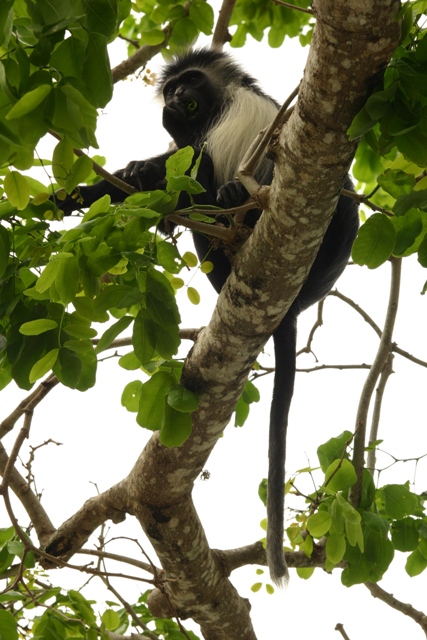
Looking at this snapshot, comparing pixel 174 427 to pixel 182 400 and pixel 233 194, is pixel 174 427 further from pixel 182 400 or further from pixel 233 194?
pixel 233 194

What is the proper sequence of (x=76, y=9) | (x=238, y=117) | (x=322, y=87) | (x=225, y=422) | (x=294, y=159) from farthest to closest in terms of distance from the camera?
1. (x=238, y=117)
2. (x=225, y=422)
3. (x=294, y=159)
4. (x=322, y=87)
5. (x=76, y=9)

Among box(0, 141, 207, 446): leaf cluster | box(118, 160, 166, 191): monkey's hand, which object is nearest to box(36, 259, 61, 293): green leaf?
box(0, 141, 207, 446): leaf cluster

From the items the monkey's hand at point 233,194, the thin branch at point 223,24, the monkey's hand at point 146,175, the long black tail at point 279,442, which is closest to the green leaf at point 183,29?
the thin branch at point 223,24

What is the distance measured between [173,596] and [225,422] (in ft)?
1.75

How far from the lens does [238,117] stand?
2.05 meters

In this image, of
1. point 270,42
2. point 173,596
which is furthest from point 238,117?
point 173,596

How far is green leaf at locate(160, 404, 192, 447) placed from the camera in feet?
4.14

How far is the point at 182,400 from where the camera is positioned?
1270 mm

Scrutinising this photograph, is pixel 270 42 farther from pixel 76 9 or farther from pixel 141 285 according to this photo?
pixel 76 9

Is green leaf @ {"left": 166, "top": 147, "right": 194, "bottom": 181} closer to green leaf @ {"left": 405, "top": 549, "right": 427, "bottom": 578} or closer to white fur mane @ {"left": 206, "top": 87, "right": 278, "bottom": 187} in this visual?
white fur mane @ {"left": 206, "top": 87, "right": 278, "bottom": 187}

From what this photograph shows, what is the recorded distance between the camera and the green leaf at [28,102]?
28.0 inches

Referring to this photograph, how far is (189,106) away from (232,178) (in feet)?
1.35

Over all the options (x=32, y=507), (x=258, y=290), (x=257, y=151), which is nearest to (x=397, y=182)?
(x=257, y=151)

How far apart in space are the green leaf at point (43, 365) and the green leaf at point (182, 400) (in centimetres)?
25
